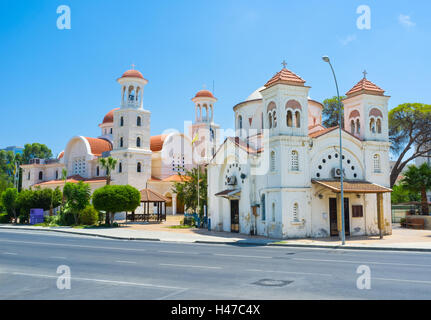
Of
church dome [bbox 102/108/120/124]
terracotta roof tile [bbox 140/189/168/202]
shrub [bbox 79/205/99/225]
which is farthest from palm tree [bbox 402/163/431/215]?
church dome [bbox 102/108/120/124]

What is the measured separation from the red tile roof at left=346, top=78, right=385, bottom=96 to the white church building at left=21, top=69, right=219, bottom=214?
874 inches

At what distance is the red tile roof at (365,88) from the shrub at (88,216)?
25584 mm

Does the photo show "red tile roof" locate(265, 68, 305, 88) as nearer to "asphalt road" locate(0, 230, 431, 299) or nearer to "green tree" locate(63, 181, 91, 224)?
"asphalt road" locate(0, 230, 431, 299)

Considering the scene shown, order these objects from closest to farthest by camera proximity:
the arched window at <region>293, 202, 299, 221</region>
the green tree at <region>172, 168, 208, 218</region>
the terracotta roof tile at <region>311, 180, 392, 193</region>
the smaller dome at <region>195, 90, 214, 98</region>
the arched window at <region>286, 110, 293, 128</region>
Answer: the terracotta roof tile at <region>311, 180, 392, 193</region> < the arched window at <region>293, 202, 299, 221</region> < the arched window at <region>286, 110, 293, 128</region> < the green tree at <region>172, 168, 208, 218</region> < the smaller dome at <region>195, 90, 214, 98</region>

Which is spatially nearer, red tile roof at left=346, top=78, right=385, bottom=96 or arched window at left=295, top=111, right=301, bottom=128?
arched window at left=295, top=111, right=301, bottom=128

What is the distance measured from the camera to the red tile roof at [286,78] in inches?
938

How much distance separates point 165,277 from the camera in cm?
1028

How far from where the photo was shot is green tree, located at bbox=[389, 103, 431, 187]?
3819 cm

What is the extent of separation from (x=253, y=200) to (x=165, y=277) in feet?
52.5

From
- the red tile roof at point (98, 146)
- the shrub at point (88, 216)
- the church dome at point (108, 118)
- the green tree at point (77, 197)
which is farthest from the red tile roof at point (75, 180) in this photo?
the green tree at point (77, 197)

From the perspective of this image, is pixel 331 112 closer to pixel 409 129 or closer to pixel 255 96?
pixel 409 129

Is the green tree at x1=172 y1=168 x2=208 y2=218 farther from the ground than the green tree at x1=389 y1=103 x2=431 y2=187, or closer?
closer
